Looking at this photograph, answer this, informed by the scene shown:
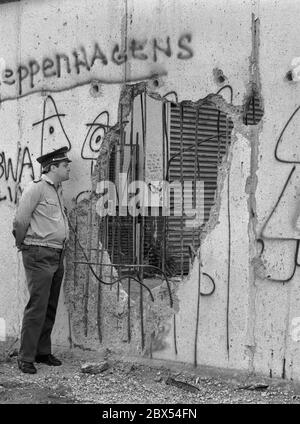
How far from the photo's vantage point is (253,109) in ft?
17.4

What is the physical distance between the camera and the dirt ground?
504 cm

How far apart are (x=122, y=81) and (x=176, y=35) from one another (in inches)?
24.1

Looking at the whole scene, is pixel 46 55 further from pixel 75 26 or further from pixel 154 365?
pixel 154 365

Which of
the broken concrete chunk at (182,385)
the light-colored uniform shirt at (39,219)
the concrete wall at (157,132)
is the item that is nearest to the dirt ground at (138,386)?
the broken concrete chunk at (182,385)

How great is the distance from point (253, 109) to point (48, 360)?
273 centimetres

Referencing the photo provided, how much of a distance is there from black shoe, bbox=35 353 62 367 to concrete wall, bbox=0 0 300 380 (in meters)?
0.27

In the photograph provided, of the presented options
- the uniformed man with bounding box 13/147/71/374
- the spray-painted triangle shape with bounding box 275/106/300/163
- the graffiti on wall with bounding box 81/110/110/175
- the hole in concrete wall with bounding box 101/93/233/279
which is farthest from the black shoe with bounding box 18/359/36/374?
the spray-painted triangle shape with bounding box 275/106/300/163

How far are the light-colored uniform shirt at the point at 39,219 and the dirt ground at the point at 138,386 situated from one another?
1.08 meters

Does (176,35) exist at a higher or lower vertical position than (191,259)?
higher

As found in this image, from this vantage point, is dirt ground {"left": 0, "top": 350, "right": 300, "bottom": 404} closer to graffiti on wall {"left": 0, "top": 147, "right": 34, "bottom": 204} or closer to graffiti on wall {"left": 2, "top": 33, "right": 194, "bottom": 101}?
graffiti on wall {"left": 0, "top": 147, "right": 34, "bottom": 204}

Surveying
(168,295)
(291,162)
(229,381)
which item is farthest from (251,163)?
(229,381)

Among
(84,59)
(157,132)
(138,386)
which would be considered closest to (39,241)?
(138,386)

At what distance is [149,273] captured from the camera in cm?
591

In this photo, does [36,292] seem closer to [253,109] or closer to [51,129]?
[51,129]
